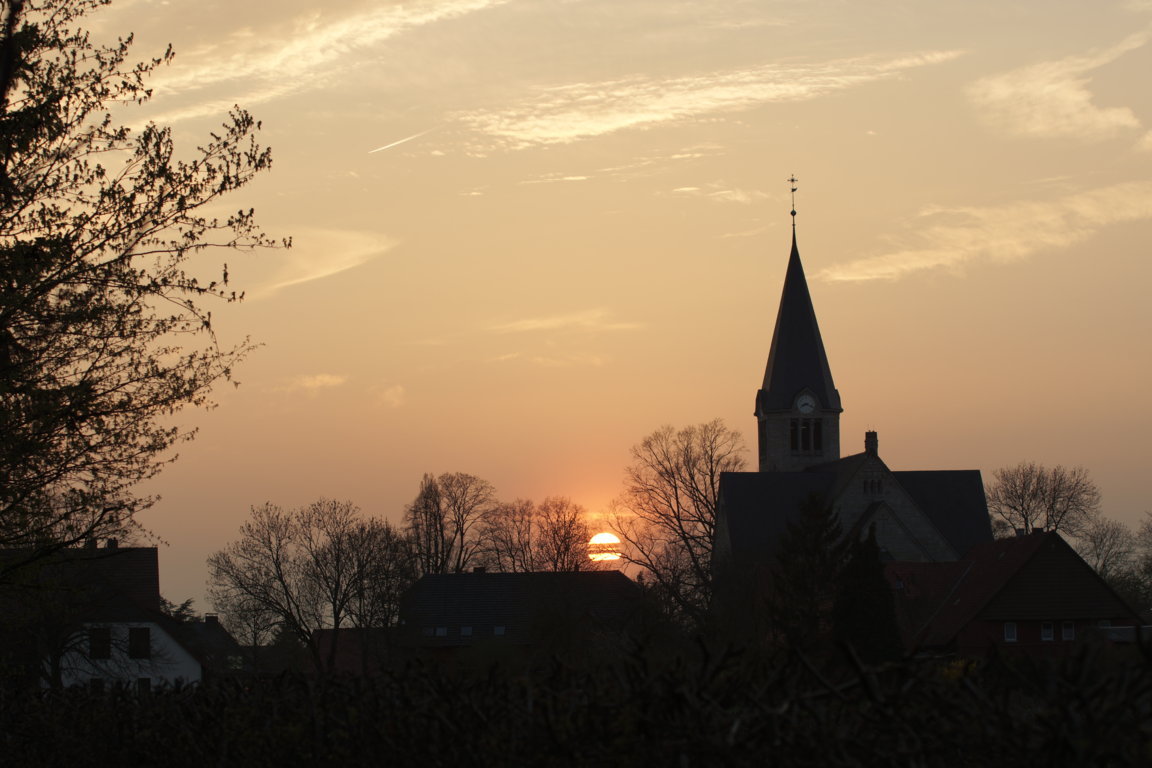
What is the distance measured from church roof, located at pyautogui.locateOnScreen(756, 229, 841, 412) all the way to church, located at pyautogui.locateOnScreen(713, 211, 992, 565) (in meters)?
0.06

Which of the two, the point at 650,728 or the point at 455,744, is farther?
the point at 455,744

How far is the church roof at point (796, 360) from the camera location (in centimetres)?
9169

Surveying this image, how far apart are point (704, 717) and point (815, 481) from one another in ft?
279

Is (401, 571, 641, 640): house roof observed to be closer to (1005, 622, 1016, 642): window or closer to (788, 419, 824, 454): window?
(1005, 622, 1016, 642): window

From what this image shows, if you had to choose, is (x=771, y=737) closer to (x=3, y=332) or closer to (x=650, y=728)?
(x=650, y=728)

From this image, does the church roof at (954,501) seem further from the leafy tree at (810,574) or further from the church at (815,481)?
the leafy tree at (810,574)

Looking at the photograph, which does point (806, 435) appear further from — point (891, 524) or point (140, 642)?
point (140, 642)

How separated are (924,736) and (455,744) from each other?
2409mm

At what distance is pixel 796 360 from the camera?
91.9 m

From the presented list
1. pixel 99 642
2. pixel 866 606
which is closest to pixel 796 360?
pixel 866 606

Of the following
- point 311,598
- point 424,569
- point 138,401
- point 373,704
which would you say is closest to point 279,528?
point 311,598

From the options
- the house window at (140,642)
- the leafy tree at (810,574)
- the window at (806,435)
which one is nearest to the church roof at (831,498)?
the window at (806,435)

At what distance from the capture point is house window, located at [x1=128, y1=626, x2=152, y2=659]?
53.2m

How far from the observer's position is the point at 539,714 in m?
6.00
